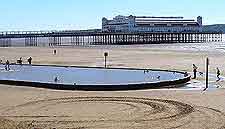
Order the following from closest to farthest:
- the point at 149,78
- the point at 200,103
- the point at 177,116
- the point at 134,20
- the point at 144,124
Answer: the point at 144,124 → the point at 177,116 → the point at 200,103 → the point at 149,78 → the point at 134,20

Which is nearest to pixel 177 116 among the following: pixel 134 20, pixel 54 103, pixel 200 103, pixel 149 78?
pixel 200 103

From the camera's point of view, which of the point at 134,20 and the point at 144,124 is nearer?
the point at 144,124

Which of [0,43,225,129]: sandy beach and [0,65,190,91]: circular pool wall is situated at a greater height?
[0,65,190,91]: circular pool wall

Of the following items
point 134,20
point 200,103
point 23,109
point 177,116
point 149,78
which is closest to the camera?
point 177,116

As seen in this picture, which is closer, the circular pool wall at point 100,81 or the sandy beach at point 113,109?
the sandy beach at point 113,109

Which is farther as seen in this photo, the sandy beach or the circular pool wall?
the circular pool wall

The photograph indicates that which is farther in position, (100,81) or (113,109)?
(100,81)

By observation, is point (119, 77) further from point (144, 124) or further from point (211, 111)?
point (144, 124)

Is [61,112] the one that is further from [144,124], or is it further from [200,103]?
[200,103]

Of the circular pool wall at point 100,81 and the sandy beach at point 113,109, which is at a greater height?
the circular pool wall at point 100,81

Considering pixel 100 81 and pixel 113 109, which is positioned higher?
pixel 100 81

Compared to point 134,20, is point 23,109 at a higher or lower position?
lower

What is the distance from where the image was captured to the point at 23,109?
16.9m

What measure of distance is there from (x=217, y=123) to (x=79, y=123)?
457 cm
